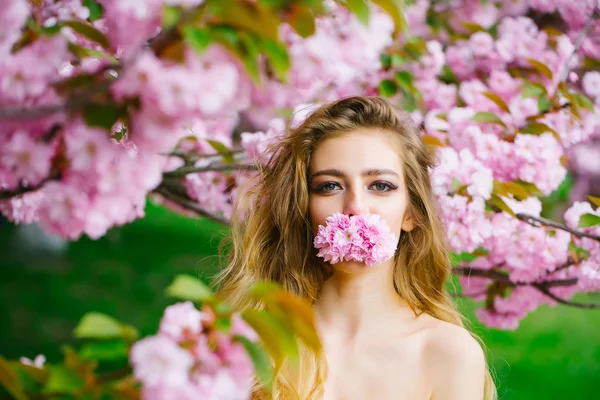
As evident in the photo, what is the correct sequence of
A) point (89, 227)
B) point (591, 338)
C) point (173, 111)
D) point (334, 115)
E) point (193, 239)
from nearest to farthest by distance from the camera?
point (173, 111) < point (89, 227) < point (334, 115) < point (591, 338) < point (193, 239)

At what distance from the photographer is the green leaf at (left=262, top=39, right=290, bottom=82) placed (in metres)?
0.93

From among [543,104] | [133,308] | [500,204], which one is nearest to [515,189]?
[500,204]

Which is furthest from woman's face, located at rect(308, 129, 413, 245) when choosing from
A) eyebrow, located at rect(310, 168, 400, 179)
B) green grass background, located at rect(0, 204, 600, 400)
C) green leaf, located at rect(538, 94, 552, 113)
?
green grass background, located at rect(0, 204, 600, 400)

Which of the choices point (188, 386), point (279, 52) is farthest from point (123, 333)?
point (279, 52)

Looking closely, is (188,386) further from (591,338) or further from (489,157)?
(591,338)

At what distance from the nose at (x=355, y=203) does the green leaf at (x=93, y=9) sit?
2.12 feet

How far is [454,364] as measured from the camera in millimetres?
1716

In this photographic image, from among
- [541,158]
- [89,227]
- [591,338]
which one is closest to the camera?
[89,227]

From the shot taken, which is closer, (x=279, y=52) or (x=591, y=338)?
(x=279, y=52)

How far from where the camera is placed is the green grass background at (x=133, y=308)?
14.2ft

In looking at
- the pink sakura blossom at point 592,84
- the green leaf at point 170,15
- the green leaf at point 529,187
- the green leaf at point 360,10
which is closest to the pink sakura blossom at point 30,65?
the green leaf at point 170,15

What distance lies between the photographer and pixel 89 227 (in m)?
1.11

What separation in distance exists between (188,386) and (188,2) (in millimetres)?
450

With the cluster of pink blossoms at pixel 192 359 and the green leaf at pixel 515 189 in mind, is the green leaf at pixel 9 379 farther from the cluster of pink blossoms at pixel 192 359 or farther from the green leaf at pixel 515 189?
the green leaf at pixel 515 189
